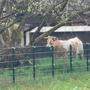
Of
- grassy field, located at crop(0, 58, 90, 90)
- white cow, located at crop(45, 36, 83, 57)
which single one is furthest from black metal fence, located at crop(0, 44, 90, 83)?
white cow, located at crop(45, 36, 83, 57)

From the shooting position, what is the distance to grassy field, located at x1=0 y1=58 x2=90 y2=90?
13.2m

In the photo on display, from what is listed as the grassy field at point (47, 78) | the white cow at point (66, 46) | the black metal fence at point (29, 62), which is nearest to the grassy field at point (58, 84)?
the grassy field at point (47, 78)

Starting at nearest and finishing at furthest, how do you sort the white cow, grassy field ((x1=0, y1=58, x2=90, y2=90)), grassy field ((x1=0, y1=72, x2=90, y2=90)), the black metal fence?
1. grassy field ((x1=0, y1=72, x2=90, y2=90))
2. grassy field ((x1=0, y1=58, x2=90, y2=90))
3. the black metal fence
4. the white cow

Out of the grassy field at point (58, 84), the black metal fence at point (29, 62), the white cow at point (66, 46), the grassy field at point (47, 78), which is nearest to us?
the grassy field at point (58, 84)

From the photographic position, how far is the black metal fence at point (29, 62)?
14.7 metres

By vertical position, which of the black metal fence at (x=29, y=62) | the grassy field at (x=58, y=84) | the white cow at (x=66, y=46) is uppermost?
the white cow at (x=66, y=46)

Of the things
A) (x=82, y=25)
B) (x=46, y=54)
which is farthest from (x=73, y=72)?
(x=82, y=25)

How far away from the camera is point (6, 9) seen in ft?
55.7

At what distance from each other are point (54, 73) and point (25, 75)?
110 centimetres

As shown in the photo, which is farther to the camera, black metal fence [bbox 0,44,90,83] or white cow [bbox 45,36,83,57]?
white cow [bbox 45,36,83,57]

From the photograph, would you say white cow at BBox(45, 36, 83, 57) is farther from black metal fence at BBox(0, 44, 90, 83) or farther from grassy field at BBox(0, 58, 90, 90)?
black metal fence at BBox(0, 44, 90, 83)

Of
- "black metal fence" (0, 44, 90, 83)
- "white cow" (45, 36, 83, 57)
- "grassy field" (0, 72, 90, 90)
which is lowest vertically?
"grassy field" (0, 72, 90, 90)

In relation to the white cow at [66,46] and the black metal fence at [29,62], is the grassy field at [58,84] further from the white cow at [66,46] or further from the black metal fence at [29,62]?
the white cow at [66,46]

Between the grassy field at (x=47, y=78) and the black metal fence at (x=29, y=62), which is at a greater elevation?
the black metal fence at (x=29, y=62)
